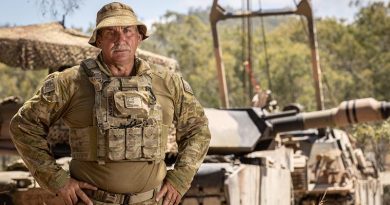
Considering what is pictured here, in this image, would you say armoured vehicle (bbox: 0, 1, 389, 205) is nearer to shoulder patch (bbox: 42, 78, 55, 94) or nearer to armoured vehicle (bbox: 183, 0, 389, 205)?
armoured vehicle (bbox: 183, 0, 389, 205)

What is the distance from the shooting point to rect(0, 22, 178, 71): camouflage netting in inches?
315

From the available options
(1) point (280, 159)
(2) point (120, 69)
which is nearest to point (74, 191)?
(2) point (120, 69)

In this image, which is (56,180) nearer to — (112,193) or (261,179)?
(112,193)

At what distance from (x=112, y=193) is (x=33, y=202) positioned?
2.94 metres

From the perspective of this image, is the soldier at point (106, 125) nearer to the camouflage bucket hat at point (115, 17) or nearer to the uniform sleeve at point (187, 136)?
the camouflage bucket hat at point (115, 17)

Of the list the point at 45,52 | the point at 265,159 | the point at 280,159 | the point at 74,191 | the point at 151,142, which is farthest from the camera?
the point at 280,159

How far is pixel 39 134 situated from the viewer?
4.02 meters

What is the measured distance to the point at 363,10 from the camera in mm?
47531

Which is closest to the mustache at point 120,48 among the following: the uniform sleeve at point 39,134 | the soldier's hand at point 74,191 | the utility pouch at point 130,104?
the utility pouch at point 130,104

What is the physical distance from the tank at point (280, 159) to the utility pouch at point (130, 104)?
102 inches

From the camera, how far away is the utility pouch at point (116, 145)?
3948mm

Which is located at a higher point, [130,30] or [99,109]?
[130,30]

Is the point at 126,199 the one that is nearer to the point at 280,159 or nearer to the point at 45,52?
the point at 45,52

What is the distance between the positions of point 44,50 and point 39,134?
417 centimetres
